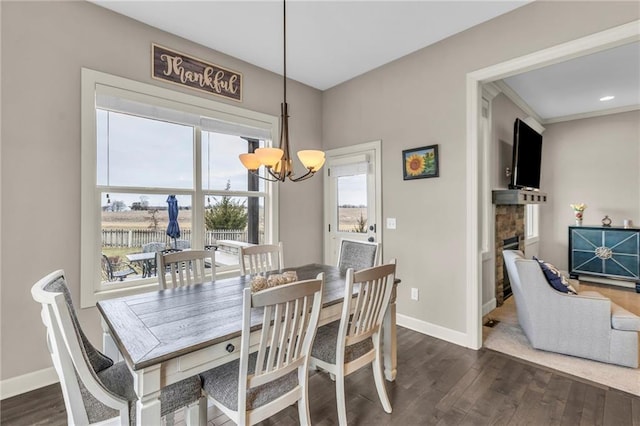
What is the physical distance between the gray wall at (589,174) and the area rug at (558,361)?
132 inches

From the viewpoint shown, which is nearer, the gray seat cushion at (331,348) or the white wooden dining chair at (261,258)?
the gray seat cushion at (331,348)

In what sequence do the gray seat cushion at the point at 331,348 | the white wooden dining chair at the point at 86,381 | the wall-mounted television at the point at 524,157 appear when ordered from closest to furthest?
the white wooden dining chair at the point at 86,381 < the gray seat cushion at the point at 331,348 < the wall-mounted television at the point at 524,157

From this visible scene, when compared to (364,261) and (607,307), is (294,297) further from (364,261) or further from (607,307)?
(607,307)

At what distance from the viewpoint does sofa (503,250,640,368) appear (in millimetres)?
2391

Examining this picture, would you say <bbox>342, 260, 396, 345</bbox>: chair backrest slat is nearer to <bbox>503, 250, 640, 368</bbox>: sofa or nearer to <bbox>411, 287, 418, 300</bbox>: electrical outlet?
<bbox>411, 287, 418, 300</bbox>: electrical outlet

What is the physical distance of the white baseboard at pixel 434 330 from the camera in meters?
2.85

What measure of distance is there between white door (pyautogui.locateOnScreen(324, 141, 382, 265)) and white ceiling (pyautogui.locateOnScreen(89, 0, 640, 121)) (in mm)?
1044

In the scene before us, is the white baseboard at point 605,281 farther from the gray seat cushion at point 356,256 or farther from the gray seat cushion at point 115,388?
the gray seat cushion at point 115,388

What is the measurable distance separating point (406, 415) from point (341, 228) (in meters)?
2.50

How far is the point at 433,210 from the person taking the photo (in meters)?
3.09

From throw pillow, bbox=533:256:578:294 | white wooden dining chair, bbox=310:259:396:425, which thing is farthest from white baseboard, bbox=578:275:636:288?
white wooden dining chair, bbox=310:259:396:425

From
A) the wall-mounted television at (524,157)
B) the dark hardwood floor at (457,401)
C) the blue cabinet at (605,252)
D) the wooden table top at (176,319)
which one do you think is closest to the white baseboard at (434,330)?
the dark hardwood floor at (457,401)

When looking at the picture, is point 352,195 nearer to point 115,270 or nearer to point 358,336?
point 358,336

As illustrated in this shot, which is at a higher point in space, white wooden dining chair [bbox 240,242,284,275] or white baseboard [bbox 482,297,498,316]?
white wooden dining chair [bbox 240,242,284,275]
